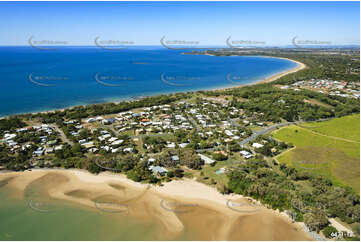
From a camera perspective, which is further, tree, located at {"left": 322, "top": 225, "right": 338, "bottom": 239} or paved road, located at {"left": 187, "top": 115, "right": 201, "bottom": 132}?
paved road, located at {"left": 187, "top": 115, "right": 201, "bottom": 132}

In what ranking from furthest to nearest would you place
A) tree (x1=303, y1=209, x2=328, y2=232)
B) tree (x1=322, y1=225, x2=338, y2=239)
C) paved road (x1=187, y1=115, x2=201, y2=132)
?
paved road (x1=187, y1=115, x2=201, y2=132) < tree (x1=303, y1=209, x2=328, y2=232) < tree (x1=322, y1=225, x2=338, y2=239)

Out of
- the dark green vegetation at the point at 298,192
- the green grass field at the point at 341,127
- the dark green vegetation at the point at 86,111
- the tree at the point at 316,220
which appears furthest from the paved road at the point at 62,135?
the green grass field at the point at 341,127

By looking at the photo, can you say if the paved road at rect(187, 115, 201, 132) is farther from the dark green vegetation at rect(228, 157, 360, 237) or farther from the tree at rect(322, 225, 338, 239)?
the tree at rect(322, 225, 338, 239)

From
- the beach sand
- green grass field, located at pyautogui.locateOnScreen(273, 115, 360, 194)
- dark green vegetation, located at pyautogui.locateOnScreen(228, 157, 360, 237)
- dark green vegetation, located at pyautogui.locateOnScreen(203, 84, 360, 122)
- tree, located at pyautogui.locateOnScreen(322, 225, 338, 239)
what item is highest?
dark green vegetation, located at pyautogui.locateOnScreen(203, 84, 360, 122)

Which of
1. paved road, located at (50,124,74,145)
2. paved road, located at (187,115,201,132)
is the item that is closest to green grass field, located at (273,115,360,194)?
paved road, located at (187,115,201,132)

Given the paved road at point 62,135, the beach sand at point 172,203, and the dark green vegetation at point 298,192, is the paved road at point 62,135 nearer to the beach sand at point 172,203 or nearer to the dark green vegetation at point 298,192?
the beach sand at point 172,203

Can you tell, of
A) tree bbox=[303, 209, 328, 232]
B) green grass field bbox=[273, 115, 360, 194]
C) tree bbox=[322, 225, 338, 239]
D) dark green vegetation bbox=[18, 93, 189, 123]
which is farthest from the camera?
dark green vegetation bbox=[18, 93, 189, 123]
